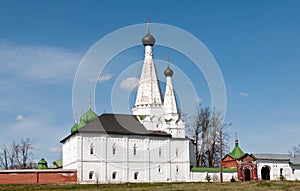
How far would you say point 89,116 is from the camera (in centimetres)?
5219

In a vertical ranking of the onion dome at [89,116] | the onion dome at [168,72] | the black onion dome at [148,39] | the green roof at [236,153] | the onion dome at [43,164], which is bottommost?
the onion dome at [43,164]

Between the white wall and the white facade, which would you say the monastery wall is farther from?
the white wall

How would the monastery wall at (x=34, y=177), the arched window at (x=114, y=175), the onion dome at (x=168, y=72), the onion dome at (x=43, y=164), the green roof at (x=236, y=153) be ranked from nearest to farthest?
the monastery wall at (x=34, y=177) → the arched window at (x=114, y=175) → the green roof at (x=236, y=153) → the onion dome at (x=43, y=164) → the onion dome at (x=168, y=72)

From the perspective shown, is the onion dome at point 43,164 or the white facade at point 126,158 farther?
the onion dome at point 43,164

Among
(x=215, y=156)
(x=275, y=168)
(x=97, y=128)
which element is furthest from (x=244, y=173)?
(x=97, y=128)

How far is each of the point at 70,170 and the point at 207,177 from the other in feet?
41.9

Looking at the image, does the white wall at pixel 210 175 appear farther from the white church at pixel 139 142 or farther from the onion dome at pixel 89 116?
the onion dome at pixel 89 116

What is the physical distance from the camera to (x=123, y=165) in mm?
49094

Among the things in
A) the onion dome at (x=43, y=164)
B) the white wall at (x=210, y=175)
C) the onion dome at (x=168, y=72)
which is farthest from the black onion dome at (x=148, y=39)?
the onion dome at (x=43, y=164)

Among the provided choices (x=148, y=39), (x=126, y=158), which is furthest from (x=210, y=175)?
(x=148, y=39)

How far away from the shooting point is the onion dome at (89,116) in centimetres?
5152

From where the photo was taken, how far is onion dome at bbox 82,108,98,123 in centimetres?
5152

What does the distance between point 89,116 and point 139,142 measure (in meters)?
6.12

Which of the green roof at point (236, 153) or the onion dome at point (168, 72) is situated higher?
the onion dome at point (168, 72)
